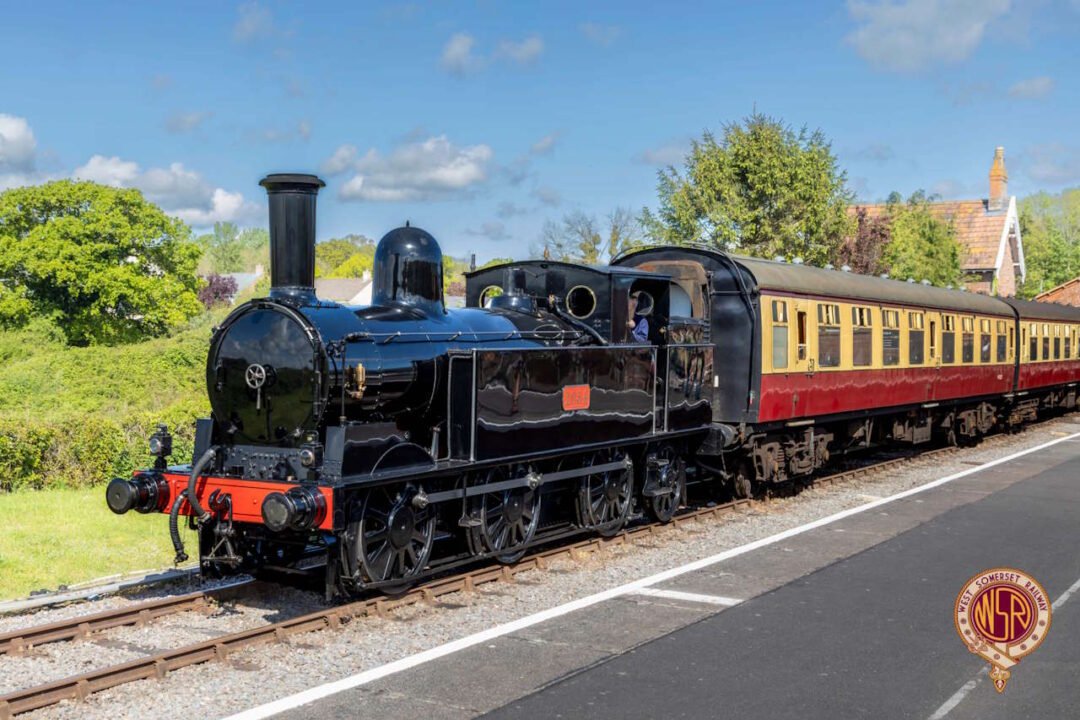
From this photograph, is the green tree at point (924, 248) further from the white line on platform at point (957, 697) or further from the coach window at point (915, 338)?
the white line on platform at point (957, 697)

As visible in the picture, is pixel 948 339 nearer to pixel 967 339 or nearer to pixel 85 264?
pixel 967 339

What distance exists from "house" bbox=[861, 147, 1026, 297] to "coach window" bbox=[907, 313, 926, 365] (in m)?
32.2

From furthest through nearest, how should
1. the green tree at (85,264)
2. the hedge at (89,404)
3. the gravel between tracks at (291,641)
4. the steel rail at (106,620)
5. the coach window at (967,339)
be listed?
the green tree at (85,264) → the coach window at (967,339) → the hedge at (89,404) → the steel rail at (106,620) → the gravel between tracks at (291,641)

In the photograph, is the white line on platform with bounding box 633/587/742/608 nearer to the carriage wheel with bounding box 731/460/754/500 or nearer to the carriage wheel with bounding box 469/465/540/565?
the carriage wheel with bounding box 469/465/540/565

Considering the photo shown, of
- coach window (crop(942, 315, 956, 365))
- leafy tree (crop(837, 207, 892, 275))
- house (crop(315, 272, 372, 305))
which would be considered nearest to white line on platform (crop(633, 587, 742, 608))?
coach window (crop(942, 315, 956, 365))

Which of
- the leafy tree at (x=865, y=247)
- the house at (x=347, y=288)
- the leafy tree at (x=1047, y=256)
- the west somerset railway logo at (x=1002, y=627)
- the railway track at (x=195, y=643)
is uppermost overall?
the leafy tree at (x=1047, y=256)

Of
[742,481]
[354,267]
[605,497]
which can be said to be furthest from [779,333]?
[354,267]

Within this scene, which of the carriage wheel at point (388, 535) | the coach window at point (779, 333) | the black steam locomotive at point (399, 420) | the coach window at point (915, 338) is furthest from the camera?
the coach window at point (915, 338)

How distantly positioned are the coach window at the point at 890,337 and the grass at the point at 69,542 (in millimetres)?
11387

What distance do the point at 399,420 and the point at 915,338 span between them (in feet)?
40.4

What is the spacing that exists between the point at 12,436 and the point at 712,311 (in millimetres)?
10397

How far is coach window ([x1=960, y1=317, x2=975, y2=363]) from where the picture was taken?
2092 cm

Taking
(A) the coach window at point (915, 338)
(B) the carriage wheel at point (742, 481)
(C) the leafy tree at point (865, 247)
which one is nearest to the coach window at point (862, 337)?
(A) the coach window at point (915, 338)

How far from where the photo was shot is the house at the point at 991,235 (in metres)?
52.4
